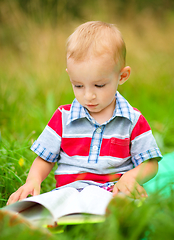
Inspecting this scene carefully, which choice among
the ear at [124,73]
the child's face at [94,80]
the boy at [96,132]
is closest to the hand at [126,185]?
the boy at [96,132]

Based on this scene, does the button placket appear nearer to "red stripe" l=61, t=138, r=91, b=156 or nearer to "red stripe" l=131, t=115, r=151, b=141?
"red stripe" l=61, t=138, r=91, b=156

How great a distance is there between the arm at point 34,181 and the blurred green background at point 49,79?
21 centimetres

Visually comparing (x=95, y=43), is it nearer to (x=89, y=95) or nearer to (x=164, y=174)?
(x=89, y=95)

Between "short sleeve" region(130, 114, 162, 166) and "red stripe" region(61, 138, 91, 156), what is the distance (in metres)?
0.26

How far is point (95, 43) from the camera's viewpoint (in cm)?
135

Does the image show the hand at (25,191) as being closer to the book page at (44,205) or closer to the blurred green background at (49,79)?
the book page at (44,205)

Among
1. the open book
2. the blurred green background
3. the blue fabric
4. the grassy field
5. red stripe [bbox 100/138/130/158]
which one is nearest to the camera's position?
the grassy field

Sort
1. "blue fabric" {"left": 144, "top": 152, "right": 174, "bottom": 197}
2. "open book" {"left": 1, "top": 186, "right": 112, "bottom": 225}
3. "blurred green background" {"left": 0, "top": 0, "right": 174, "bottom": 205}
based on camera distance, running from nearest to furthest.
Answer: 1. "open book" {"left": 1, "top": 186, "right": 112, "bottom": 225}
2. "blue fabric" {"left": 144, "top": 152, "right": 174, "bottom": 197}
3. "blurred green background" {"left": 0, "top": 0, "right": 174, "bottom": 205}

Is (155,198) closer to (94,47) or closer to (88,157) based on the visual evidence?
(88,157)

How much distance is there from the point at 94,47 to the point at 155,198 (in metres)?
0.76

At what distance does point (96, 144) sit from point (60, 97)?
6.34 ft

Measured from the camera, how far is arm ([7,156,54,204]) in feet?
4.42

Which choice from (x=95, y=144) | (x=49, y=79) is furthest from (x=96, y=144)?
(x=49, y=79)

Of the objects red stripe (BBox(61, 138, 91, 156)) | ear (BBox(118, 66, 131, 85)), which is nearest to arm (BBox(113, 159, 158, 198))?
red stripe (BBox(61, 138, 91, 156))
